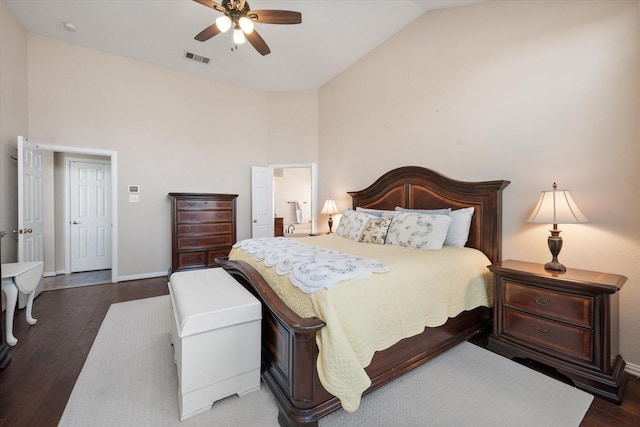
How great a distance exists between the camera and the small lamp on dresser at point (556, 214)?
2041 millimetres

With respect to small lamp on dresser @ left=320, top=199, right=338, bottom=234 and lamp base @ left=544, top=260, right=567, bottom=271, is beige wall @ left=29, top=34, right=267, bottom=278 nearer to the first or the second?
small lamp on dresser @ left=320, top=199, right=338, bottom=234

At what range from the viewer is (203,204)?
4.52 metres

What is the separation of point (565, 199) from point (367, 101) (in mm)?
2940

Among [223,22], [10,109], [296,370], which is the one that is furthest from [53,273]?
[296,370]

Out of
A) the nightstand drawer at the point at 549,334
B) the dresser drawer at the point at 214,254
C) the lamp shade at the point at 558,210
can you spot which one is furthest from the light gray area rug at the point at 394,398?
the dresser drawer at the point at 214,254

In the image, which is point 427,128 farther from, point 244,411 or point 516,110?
point 244,411

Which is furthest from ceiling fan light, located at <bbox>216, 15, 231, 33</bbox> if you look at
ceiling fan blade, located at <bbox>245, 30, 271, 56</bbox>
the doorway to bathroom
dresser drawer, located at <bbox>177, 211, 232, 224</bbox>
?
the doorway to bathroom

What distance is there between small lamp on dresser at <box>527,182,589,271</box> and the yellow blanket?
0.53 metres

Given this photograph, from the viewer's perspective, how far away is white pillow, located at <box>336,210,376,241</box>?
3250mm

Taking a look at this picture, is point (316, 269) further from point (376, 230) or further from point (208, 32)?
point (208, 32)

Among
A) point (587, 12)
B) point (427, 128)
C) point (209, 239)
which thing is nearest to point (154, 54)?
point (209, 239)

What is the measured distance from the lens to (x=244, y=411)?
1605mm

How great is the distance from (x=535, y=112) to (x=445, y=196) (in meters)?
1.09

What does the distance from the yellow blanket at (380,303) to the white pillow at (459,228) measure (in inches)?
10.3
